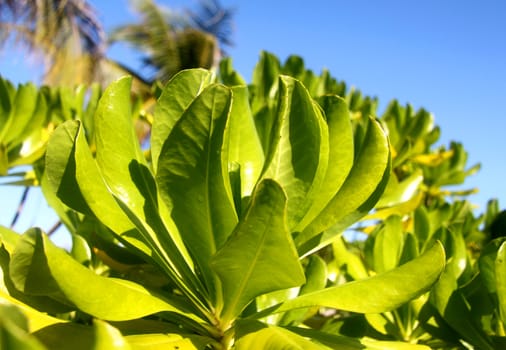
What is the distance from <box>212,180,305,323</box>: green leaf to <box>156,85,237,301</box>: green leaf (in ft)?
0.31

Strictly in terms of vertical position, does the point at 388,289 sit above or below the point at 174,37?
below

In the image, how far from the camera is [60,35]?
48.1 feet

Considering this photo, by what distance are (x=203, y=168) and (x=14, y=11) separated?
14.6 meters

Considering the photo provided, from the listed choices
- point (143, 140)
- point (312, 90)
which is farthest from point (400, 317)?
point (143, 140)

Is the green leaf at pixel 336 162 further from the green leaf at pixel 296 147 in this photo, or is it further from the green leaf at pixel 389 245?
the green leaf at pixel 389 245

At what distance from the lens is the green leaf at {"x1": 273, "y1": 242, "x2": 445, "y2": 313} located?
3.10 ft

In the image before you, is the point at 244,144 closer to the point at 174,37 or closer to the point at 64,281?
the point at 64,281

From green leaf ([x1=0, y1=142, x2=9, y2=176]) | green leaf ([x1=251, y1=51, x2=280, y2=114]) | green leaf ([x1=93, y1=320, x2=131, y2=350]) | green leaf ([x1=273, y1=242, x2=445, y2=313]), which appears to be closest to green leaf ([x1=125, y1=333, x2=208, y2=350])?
green leaf ([x1=273, y1=242, x2=445, y2=313])

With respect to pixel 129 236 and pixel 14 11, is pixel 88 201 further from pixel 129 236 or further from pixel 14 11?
pixel 14 11

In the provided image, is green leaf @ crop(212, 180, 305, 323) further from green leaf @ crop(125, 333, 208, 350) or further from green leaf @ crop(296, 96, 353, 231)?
green leaf @ crop(296, 96, 353, 231)

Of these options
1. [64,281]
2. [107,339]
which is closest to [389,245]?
[64,281]

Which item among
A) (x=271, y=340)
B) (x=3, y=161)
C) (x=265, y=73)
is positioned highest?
(x=265, y=73)

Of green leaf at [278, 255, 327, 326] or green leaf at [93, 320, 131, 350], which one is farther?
green leaf at [278, 255, 327, 326]

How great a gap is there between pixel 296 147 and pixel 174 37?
19448mm
